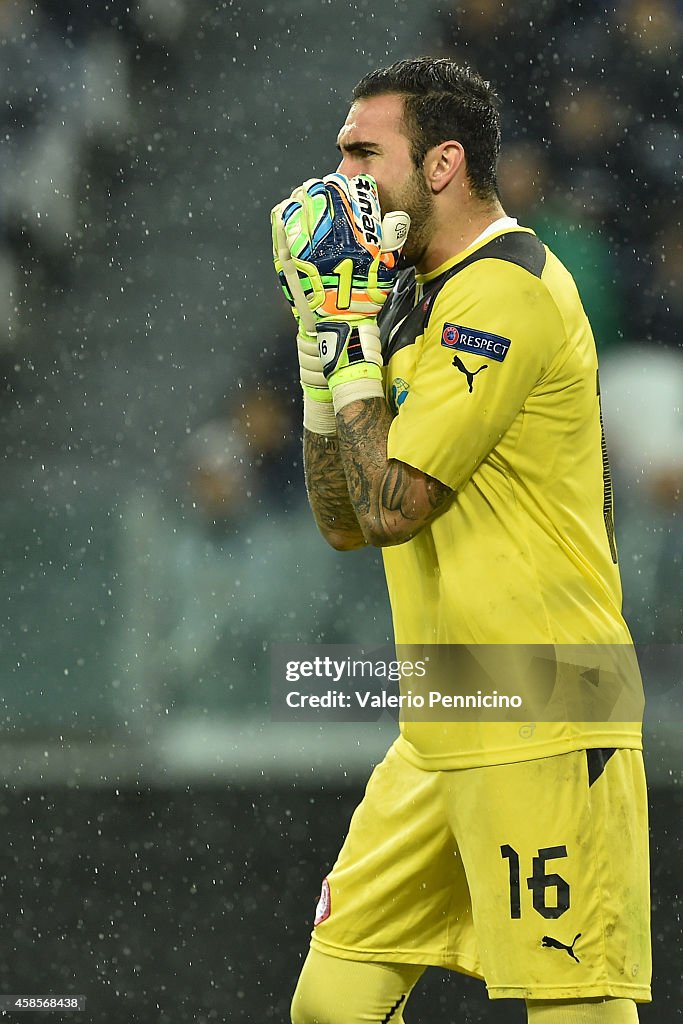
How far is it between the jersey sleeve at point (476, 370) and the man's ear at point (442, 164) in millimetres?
173

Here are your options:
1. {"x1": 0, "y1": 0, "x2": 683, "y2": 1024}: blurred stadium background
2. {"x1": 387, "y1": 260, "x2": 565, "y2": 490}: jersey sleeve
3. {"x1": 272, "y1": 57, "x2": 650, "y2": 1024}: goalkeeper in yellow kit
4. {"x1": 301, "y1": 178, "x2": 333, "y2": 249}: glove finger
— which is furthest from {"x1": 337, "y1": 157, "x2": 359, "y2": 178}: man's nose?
{"x1": 0, "y1": 0, "x2": 683, "y2": 1024}: blurred stadium background

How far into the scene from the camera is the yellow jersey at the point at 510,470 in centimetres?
150

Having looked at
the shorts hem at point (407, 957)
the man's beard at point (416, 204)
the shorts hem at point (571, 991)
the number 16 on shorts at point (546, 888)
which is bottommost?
the shorts hem at point (571, 991)

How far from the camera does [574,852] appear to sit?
1520 mm

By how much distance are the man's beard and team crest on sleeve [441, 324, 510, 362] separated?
0.67 feet

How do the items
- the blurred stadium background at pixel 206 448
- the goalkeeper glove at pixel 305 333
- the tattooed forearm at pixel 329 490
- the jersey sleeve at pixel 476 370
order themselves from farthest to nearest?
the blurred stadium background at pixel 206 448 → the tattooed forearm at pixel 329 490 → the goalkeeper glove at pixel 305 333 → the jersey sleeve at pixel 476 370

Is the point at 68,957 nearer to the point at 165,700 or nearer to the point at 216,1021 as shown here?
the point at 216,1021

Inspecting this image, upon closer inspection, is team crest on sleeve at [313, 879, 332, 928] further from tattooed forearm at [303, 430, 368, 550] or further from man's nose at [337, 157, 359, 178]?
man's nose at [337, 157, 359, 178]

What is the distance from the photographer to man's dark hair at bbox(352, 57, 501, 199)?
1678 millimetres

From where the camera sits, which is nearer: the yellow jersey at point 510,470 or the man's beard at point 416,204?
the yellow jersey at point 510,470

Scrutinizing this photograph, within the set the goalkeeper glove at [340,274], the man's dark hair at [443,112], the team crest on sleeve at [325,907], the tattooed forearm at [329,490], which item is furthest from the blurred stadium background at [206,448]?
the goalkeeper glove at [340,274]

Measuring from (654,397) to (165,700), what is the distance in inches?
47.9

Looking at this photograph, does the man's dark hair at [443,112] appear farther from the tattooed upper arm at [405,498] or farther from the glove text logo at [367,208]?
the tattooed upper arm at [405,498]

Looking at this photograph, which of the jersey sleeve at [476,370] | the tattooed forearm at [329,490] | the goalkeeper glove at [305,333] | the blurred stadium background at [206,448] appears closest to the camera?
the jersey sleeve at [476,370]
